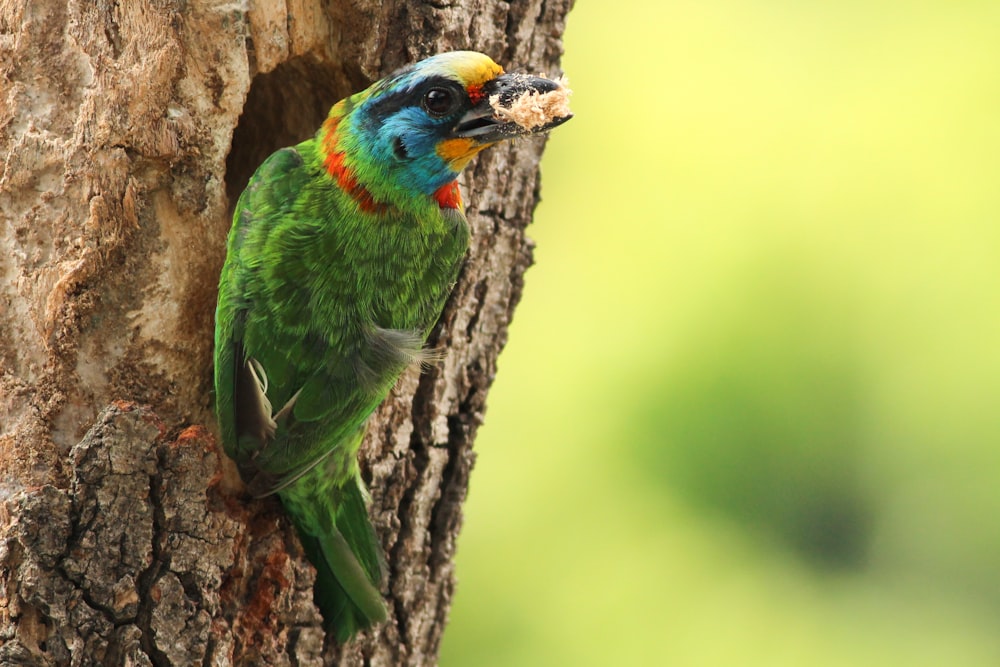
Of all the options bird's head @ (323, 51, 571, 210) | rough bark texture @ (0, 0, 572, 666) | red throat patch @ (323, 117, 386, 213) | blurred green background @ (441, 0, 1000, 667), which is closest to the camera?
rough bark texture @ (0, 0, 572, 666)

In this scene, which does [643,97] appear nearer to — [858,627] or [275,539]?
[858,627]

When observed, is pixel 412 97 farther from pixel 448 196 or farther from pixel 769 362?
pixel 769 362

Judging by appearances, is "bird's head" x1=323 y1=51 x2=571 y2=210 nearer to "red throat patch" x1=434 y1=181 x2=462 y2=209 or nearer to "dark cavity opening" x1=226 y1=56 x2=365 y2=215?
"red throat patch" x1=434 y1=181 x2=462 y2=209

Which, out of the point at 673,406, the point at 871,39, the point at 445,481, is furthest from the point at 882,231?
the point at 445,481

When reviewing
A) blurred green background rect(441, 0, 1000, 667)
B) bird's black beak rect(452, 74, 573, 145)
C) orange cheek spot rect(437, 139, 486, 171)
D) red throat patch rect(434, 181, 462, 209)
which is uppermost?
bird's black beak rect(452, 74, 573, 145)

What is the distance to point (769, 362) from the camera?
179 inches

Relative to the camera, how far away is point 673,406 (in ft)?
14.9

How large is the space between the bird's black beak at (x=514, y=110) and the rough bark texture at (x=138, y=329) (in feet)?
1.15

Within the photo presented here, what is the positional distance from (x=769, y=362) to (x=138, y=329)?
3045mm

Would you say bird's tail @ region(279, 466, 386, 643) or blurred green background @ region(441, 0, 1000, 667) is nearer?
bird's tail @ region(279, 466, 386, 643)

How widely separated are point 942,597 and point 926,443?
68 cm

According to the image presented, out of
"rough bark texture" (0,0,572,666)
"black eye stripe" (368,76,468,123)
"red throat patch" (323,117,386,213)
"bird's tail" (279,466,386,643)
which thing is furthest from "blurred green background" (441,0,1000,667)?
"black eye stripe" (368,76,468,123)

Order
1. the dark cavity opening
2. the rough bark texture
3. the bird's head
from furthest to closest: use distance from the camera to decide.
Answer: the dark cavity opening < the bird's head < the rough bark texture

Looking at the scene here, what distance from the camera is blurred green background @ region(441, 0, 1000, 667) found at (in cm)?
447
